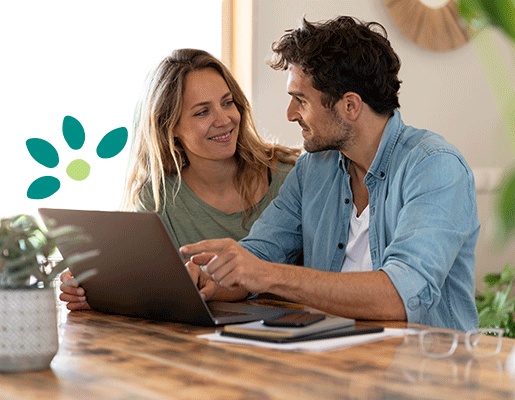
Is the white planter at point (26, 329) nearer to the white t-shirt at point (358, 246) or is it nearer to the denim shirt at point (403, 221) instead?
the denim shirt at point (403, 221)

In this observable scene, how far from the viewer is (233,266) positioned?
120 cm

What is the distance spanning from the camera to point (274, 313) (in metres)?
1.21

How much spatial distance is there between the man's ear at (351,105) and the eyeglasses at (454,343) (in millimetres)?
801

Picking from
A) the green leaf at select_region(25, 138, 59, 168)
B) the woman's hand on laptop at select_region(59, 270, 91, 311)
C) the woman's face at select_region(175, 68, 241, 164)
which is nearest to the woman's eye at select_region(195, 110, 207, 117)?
the woman's face at select_region(175, 68, 241, 164)

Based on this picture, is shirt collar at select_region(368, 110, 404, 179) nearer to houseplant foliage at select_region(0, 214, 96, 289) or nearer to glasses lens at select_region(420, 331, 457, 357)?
glasses lens at select_region(420, 331, 457, 357)

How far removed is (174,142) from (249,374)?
1566mm

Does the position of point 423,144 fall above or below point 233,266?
above

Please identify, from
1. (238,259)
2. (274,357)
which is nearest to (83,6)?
(238,259)

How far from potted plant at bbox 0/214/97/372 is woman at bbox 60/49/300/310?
126 centimetres

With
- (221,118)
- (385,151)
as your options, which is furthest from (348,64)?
(221,118)

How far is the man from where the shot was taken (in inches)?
48.1

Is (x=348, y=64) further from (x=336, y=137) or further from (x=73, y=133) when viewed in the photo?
(x=73, y=133)

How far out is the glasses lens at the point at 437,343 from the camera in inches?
35.0

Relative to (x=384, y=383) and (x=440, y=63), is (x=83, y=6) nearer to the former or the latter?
(x=440, y=63)
